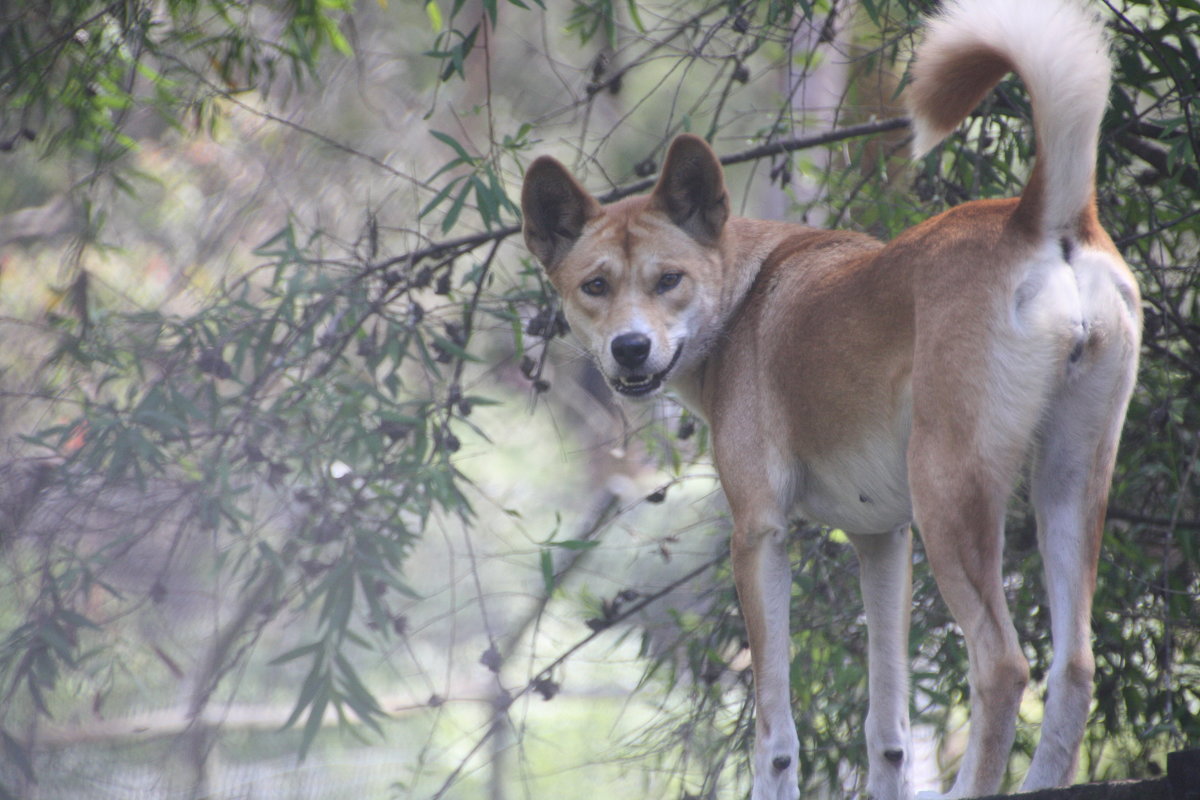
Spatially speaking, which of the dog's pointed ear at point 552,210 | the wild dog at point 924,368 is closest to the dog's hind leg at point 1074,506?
the wild dog at point 924,368

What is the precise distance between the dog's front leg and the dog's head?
1.29 ft

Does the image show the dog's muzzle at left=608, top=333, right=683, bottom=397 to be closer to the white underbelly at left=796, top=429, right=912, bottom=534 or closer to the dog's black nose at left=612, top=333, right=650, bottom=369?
the dog's black nose at left=612, top=333, right=650, bottom=369

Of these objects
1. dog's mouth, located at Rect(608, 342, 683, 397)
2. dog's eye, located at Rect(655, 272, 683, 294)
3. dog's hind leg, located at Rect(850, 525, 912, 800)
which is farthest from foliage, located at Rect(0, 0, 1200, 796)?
dog's hind leg, located at Rect(850, 525, 912, 800)

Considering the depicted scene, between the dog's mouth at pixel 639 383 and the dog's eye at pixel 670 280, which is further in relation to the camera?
the dog's eye at pixel 670 280

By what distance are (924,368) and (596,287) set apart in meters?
0.92

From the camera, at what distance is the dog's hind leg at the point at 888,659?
2418 mm

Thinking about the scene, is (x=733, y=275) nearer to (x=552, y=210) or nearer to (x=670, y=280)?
(x=670, y=280)

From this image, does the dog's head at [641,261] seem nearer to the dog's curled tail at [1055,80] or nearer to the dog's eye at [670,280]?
the dog's eye at [670,280]

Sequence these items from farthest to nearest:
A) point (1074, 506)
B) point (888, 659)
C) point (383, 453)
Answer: point (383, 453), point (888, 659), point (1074, 506)

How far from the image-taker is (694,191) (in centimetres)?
272

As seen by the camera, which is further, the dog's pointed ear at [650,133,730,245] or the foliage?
the foliage

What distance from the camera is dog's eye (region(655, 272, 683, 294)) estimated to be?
2.62 m

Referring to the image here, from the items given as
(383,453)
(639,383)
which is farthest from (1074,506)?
(383,453)

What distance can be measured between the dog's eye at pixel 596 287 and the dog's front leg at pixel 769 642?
23.4 inches
